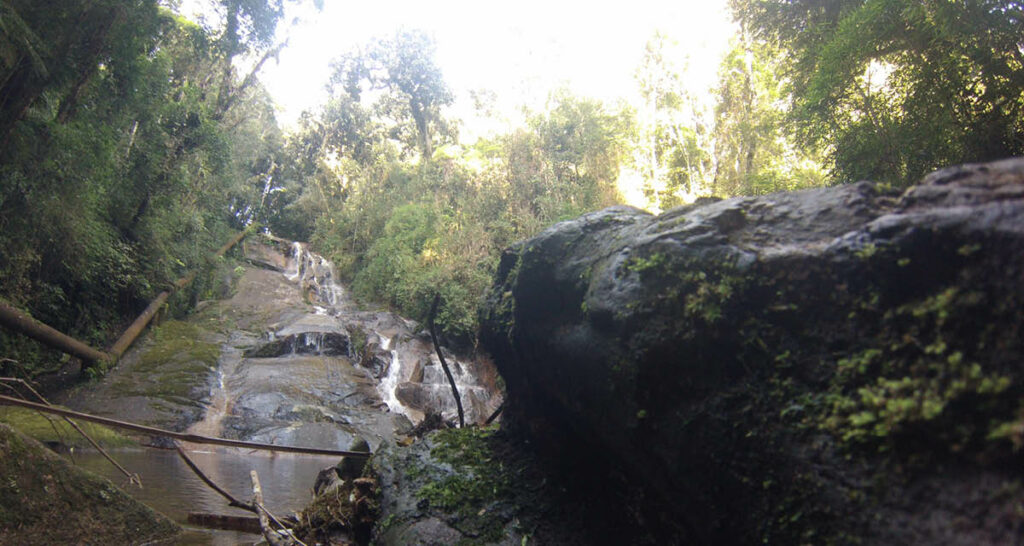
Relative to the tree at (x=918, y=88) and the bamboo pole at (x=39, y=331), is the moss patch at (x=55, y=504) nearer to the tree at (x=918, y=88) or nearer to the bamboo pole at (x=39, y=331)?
the bamboo pole at (x=39, y=331)

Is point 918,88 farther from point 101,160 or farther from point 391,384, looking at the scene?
point 101,160

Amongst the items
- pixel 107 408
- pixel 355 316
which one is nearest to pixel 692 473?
pixel 107 408

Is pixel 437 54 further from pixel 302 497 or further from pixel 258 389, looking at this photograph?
pixel 302 497

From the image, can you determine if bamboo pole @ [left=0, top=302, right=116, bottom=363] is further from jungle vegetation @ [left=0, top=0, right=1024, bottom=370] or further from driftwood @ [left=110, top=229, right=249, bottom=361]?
driftwood @ [left=110, top=229, right=249, bottom=361]

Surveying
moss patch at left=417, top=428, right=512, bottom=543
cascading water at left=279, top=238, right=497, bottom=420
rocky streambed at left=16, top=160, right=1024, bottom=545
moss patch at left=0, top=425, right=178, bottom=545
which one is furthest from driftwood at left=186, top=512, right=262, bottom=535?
cascading water at left=279, top=238, right=497, bottom=420

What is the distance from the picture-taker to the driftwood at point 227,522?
446cm

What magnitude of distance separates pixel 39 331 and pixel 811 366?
9.00 meters

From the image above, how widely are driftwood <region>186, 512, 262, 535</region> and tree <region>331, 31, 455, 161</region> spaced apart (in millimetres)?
23418

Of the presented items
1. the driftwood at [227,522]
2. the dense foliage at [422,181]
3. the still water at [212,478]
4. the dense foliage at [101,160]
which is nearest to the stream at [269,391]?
the still water at [212,478]

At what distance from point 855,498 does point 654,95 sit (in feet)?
64.3

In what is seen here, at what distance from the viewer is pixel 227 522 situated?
4516 millimetres

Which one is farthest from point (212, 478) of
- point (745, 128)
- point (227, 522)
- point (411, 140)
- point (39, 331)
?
point (411, 140)

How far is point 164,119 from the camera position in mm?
12578

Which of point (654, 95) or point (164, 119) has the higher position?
point (654, 95)
